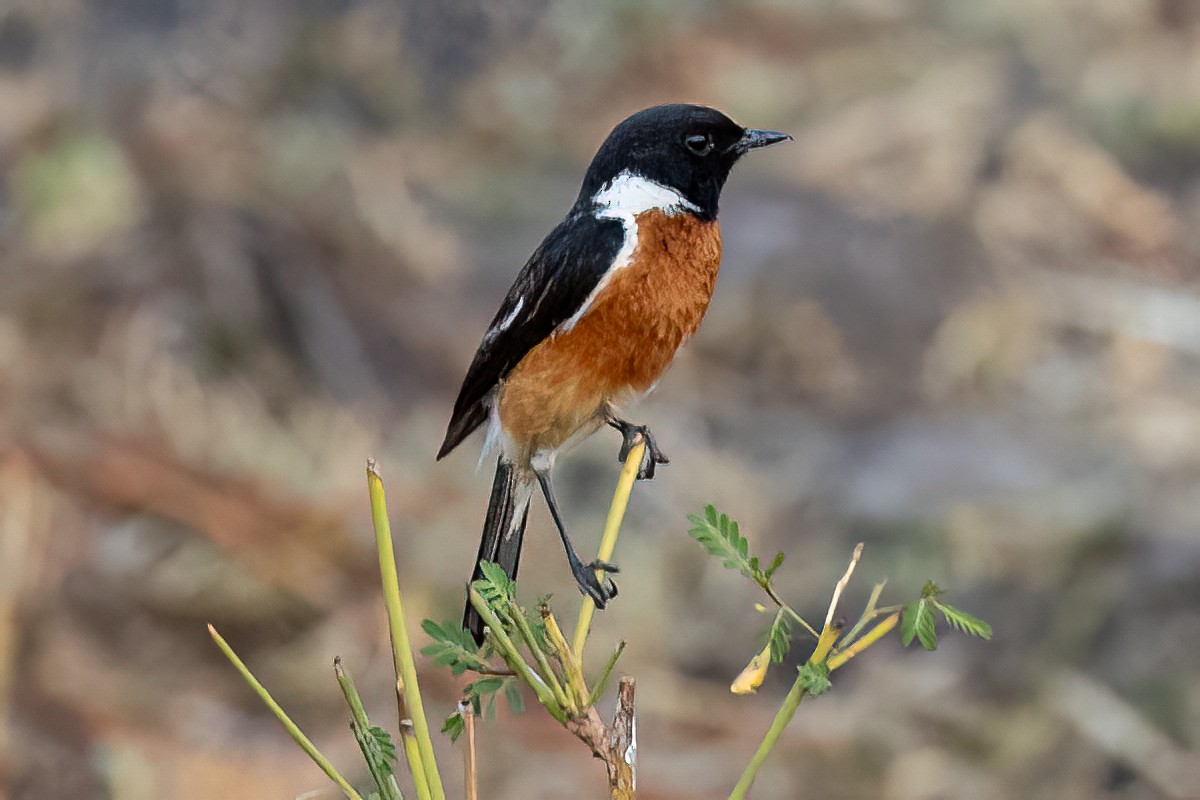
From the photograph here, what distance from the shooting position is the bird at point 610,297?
4.97 ft

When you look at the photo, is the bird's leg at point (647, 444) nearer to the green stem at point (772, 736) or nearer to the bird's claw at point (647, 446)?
the bird's claw at point (647, 446)

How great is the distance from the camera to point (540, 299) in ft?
5.08

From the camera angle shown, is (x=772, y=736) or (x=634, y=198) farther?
(x=634, y=198)

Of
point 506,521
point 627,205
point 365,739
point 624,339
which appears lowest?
point 365,739

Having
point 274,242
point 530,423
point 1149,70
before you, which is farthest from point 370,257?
point 530,423

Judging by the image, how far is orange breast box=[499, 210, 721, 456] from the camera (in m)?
1.51

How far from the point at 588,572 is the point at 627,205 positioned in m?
0.45

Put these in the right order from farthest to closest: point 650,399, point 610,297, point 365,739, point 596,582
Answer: point 650,399 < point 610,297 < point 596,582 < point 365,739

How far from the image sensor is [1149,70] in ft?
17.7

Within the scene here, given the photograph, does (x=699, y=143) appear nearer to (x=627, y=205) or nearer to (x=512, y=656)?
(x=627, y=205)

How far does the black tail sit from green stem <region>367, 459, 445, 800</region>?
0.45 meters

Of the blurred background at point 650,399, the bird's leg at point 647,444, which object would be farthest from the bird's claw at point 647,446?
the blurred background at point 650,399

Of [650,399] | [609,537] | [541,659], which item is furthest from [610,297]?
[650,399]

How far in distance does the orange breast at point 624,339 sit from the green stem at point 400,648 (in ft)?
2.13
